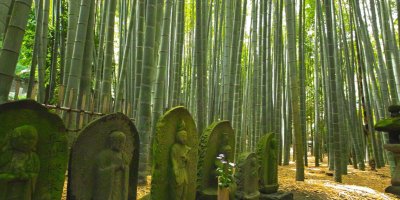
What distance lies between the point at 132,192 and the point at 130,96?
342 centimetres

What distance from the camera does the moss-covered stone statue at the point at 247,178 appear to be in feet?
11.3

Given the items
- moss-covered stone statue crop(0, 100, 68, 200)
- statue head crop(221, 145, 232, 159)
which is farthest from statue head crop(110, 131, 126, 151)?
statue head crop(221, 145, 232, 159)

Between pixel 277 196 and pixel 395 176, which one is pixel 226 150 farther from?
pixel 395 176

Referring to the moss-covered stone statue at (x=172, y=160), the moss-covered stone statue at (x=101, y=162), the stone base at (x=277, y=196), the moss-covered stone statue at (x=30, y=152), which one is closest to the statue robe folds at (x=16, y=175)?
the moss-covered stone statue at (x=30, y=152)

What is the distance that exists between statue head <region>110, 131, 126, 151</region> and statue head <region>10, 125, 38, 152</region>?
0.55 metres

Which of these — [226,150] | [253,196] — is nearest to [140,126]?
A: [226,150]

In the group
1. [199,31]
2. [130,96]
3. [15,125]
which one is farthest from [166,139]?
[130,96]

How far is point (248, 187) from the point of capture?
352cm

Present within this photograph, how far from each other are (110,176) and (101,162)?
12cm

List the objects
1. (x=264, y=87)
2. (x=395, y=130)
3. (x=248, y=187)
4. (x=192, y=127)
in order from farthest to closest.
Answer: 1. (x=264, y=87)
2. (x=395, y=130)
3. (x=248, y=187)
4. (x=192, y=127)

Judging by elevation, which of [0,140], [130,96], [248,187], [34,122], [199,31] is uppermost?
[199,31]

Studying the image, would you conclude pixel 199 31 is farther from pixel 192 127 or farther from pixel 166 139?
pixel 166 139

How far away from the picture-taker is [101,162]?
223 centimetres

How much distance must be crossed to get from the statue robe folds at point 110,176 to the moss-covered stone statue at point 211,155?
1054 millimetres
